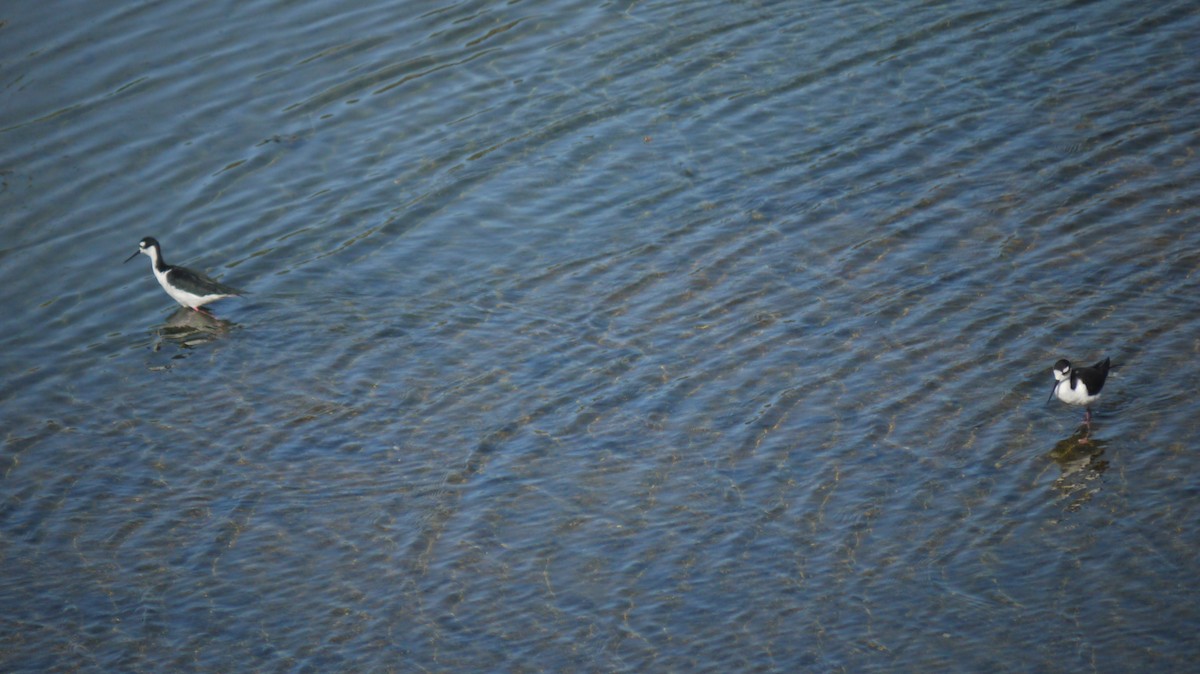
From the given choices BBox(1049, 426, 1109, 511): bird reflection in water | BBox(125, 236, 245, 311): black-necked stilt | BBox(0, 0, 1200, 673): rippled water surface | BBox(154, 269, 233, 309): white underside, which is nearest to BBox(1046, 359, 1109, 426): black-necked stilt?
BBox(1049, 426, 1109, 511): bird reflection in water

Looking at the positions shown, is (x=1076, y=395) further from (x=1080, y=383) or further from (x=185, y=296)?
(x=185, y=296)

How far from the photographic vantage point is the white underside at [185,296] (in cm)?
1319

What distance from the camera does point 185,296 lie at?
521 inches

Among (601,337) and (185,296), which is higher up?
(185,296)

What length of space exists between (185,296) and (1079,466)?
9.08 metres

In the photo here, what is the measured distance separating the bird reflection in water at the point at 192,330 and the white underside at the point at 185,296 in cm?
15

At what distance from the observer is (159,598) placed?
9555 mm

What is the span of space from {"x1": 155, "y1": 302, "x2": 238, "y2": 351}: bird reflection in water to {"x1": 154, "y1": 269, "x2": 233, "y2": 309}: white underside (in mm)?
150

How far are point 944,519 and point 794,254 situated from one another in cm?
438

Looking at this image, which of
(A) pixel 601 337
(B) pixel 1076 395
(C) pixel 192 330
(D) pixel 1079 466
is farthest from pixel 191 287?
(D) pixel 1079 466

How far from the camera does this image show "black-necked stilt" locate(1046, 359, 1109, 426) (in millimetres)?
10055

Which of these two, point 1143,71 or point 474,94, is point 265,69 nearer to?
point 474,94

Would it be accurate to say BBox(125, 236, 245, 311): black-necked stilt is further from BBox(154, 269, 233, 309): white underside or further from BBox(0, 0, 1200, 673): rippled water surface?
BBox(0, 0, 1200, 673): rippled water surface


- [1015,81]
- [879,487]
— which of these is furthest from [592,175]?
[879,487]
